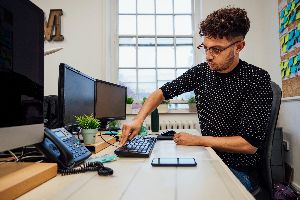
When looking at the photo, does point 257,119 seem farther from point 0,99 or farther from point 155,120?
point 155,120

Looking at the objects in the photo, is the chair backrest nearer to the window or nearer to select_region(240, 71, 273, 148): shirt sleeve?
select_region(240, 71, 273, 148): shirt sleeve

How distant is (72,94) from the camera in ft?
4.55

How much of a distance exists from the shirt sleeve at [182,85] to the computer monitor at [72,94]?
1.49 ft

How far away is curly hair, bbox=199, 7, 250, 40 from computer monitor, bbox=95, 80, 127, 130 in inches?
36.7

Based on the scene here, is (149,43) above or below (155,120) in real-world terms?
above

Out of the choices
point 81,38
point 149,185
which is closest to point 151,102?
point 149,185

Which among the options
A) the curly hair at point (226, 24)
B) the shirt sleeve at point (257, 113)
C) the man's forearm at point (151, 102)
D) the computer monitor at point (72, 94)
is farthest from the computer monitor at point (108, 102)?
the shirt sleeve at point (257, 113)

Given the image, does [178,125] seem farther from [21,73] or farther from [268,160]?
[21,73]

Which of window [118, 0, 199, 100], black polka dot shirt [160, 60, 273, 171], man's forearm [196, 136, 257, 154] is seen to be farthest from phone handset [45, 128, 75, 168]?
window [118, 0, 199, 100]

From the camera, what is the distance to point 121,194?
23.7 inches

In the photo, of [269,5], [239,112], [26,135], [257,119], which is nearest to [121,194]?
[26,135]

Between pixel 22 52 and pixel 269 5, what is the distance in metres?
3.10

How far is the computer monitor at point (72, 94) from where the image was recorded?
1.24 metres

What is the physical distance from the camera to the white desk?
1.94ft
